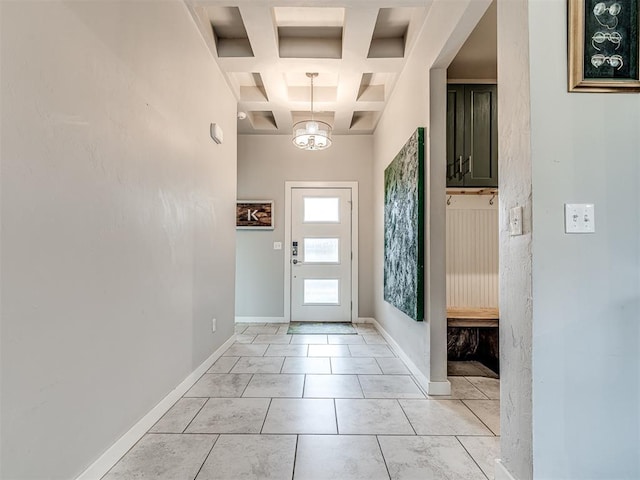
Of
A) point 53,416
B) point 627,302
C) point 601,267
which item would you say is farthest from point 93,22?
point 627,302

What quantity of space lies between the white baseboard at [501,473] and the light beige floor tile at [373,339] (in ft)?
7.80

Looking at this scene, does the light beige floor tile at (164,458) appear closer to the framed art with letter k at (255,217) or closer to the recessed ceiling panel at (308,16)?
the recessed ceiling panel at (308,16)

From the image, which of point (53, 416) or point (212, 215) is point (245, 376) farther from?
point (53, 416)

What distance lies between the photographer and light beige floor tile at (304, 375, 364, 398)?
2480mm

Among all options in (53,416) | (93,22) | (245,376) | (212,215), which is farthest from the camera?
(212,215)

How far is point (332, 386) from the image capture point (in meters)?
2.63

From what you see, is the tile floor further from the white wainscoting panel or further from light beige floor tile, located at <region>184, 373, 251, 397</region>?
the white wainscoting panel

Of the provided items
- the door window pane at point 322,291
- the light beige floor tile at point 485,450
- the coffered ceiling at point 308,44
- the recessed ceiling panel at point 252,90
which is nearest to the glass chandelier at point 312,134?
the coffered ceiling at point 308,44

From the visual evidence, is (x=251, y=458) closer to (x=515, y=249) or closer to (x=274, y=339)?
(x=515, y=249)

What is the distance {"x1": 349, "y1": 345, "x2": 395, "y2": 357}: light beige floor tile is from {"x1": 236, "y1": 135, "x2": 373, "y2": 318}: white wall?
1.36 m

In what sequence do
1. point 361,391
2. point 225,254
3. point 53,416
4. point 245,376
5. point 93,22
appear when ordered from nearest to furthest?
point 53,416 < point 93,22 < point 361,391 < point 245,376 < point 225,254

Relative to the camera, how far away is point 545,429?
1.33m

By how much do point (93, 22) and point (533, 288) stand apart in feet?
7.11

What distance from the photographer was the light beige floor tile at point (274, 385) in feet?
8.15
